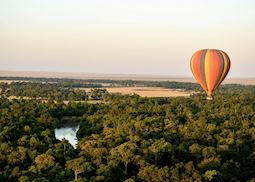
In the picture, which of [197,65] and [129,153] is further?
[197,65]

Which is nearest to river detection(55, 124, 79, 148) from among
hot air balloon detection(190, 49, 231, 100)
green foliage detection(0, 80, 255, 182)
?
green foliage detection(0, 80, 255, 182)

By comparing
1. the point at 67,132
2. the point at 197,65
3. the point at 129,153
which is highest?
the point at 197,65

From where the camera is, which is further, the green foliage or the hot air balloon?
the hot air balloon

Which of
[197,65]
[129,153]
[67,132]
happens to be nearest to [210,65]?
[197,65]

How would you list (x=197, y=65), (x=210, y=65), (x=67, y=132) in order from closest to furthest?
(x=210, y=65) < (x=197, y=65) < (x=67, y=132)

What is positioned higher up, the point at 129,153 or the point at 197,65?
the point at 197,65

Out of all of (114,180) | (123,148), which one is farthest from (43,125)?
(114,180)

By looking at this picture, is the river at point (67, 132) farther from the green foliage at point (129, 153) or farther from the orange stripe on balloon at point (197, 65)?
the orange stripe on balloon at point (197, 65)

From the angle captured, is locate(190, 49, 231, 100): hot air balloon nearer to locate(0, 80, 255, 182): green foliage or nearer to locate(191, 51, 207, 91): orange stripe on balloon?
locate(191, 51, 207, 91): orange stripe on balloon

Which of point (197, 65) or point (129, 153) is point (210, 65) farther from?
point (129, 153)

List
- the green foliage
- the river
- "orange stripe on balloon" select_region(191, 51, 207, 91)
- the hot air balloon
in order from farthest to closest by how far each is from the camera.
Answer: "orange stripe on balloon" select_region(191, 51, 207, 91)
the hot air balloon
the river
the green foliage
